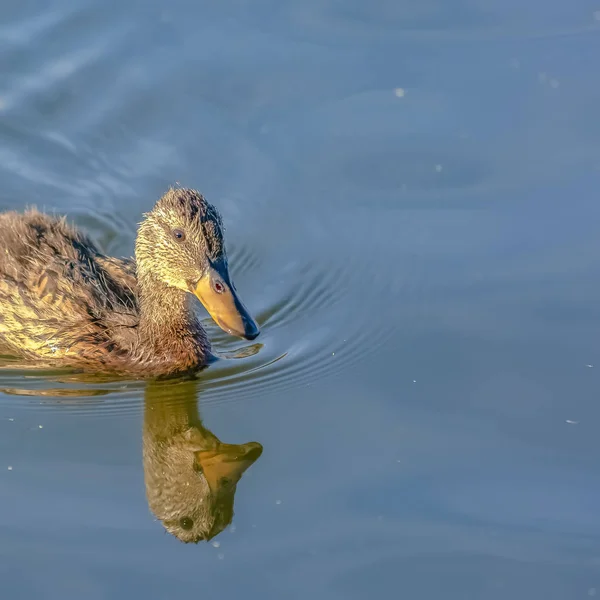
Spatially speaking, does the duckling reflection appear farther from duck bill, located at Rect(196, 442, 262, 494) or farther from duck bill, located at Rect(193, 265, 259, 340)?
duck bill, located at Rect(193, 265, 259, 340)

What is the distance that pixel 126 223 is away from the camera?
1066 cm

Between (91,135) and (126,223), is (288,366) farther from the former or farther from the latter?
(91,135)

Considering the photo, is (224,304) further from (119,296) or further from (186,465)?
(119,296)

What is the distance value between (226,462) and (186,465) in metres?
0.28

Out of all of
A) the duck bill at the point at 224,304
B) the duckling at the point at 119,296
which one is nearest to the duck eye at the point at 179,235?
the duckling at the point at 119,296

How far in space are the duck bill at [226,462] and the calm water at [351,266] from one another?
0.07m

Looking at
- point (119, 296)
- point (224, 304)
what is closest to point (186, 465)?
point (224, 304)

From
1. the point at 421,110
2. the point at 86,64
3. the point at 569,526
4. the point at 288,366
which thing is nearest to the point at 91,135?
the point at 86,64

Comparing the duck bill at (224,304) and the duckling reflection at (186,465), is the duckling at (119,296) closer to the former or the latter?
the duck bill at (224,304)

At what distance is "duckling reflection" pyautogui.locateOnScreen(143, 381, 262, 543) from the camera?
6.93m

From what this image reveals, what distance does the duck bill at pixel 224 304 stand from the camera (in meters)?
7.85

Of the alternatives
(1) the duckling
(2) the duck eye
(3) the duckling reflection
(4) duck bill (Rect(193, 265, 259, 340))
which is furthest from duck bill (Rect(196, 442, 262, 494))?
(2) the duck eye

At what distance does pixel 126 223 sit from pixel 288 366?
114 inches

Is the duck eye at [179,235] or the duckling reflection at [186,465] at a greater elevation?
the duck eye at [179,235]
